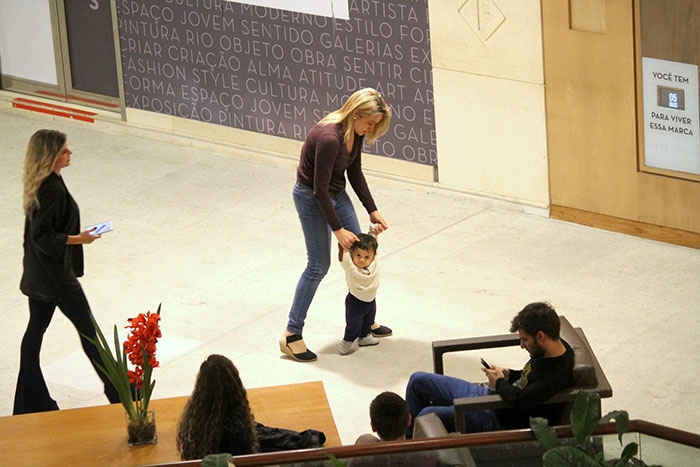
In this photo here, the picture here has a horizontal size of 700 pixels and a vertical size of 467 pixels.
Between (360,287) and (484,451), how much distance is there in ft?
8.06

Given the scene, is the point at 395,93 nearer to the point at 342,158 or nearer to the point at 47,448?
the point at 342,158

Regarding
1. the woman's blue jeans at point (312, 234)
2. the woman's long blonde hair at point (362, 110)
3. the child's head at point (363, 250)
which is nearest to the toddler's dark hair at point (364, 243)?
the child's head at point (363, 250)

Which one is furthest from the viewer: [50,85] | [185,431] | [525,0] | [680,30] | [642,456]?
[50,85]

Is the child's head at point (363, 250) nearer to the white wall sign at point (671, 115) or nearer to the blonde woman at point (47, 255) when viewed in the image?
the blonde woman at point (47, 255)

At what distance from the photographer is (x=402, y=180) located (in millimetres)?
9117

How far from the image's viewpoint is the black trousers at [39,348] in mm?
5691

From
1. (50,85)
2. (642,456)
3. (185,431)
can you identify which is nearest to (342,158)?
(185,431)

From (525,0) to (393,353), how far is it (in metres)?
2.82

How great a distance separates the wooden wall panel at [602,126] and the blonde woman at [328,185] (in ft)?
7.07

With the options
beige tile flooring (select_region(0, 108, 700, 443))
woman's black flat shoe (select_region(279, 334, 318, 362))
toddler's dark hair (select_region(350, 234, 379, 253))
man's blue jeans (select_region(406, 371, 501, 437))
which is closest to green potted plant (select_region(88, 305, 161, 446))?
man's blue jeans (select_region(406, 371, 501, 437))

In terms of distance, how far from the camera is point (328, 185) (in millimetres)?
6137

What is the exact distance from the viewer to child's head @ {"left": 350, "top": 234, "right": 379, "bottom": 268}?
6184 mm

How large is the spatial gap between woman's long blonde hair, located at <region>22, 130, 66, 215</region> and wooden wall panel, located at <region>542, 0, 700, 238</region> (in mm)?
3753

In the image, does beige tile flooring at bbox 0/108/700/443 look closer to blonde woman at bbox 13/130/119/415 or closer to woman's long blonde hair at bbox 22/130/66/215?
blonde woman at bbox 13/130/119/415
